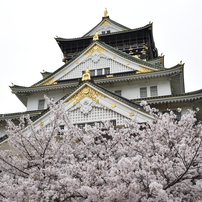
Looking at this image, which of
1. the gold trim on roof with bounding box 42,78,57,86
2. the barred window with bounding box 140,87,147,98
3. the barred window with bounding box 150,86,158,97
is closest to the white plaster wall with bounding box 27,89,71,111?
the gold trim on roof with bounding box 42,78,57,86

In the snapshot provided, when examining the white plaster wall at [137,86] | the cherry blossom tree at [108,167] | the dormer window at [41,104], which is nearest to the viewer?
the cherry blossom tree at [108,167]

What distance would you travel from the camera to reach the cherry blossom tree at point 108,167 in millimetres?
7388

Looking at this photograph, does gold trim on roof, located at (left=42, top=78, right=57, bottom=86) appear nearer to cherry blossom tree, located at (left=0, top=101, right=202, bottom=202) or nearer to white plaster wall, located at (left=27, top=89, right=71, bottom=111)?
white plaster wall, located at (left=27, top=89, right=71, bottom=111)

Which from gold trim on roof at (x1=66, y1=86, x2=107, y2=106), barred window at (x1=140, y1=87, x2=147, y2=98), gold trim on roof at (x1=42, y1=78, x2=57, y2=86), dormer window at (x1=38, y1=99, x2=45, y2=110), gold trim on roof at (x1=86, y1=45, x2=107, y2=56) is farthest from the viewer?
gold trim on roof at (x1=86, y1=45, x2=107, y2=56)

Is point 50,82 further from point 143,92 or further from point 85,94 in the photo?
point 85,94

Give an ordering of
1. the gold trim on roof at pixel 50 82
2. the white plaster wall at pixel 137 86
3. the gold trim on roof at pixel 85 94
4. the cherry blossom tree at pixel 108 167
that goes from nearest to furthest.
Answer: the cherry blossom tree at pixel 108 167 < the gold trim on roof at pixel 85 94 < the white plaster wall at pixel 137 86 < the gold trim on roof at pixel 50 82

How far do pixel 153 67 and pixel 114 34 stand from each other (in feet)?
34.0

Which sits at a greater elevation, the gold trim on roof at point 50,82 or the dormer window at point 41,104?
the gold trim on roof at point 50,82

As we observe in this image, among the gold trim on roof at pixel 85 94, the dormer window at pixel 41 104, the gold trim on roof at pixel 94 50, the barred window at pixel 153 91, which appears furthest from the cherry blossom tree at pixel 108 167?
the gold trim on roof at pixel 94 50

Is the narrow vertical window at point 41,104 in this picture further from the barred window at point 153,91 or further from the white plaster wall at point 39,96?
the barred window at point 153,91

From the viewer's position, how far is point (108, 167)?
27.8 ft

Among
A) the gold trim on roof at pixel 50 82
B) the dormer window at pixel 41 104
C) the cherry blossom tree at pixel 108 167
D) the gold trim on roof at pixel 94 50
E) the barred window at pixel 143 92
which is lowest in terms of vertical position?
the cherry blossom tree at pixel 108 167

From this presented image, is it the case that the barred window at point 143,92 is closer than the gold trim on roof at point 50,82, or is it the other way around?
the barred window at point 143,92

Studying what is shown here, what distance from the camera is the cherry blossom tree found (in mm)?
7388
